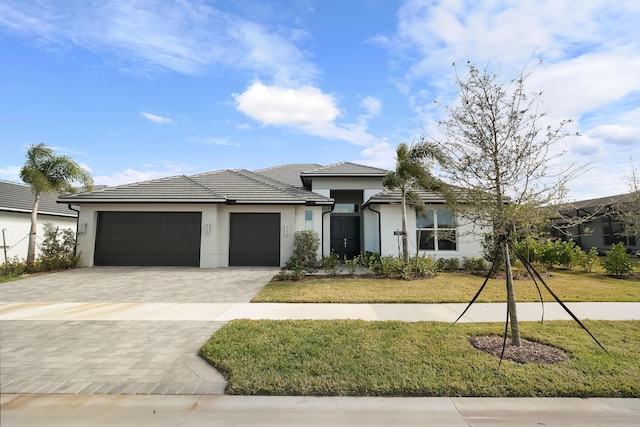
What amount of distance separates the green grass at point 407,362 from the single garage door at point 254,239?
844cm

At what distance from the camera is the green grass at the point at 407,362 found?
321 centimetres

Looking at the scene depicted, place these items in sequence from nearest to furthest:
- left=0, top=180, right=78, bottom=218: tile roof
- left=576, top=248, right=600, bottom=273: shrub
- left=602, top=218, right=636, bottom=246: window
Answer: left=576, top=248, right=600, bottom=273: shrub < left=0, top=180, right=78, bottom=218: tile roof < left=602, top=218, right=636, bottom=246: window

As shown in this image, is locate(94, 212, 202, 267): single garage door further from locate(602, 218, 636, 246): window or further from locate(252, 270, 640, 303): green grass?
locate(602, 218, 636, 246): window

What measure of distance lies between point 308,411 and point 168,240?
41.5 ft

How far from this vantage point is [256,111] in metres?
15.7

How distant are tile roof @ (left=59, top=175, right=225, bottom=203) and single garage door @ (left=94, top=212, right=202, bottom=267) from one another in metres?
0.78

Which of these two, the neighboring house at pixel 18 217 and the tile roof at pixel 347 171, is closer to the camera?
the neighboring house at pixel 18 217

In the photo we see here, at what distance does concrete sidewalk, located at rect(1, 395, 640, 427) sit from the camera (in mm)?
2699

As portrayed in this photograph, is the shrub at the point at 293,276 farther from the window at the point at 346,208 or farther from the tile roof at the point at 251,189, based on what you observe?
the window at the point at 346,208

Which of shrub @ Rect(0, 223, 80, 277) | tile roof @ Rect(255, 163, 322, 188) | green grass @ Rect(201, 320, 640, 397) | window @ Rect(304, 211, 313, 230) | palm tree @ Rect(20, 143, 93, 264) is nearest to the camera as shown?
green grass @ Rect(201, 320, 640, 397)

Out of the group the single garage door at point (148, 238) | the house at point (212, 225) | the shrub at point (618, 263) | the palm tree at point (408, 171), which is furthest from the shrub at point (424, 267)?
the single garage door at point (148, 238)

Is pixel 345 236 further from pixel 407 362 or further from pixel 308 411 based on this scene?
pixel 308 411

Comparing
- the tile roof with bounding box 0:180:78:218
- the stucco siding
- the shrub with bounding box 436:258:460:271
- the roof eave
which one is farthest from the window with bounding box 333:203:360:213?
the tile roof with bounding box 0:180:78:218

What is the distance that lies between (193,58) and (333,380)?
35.9ft
